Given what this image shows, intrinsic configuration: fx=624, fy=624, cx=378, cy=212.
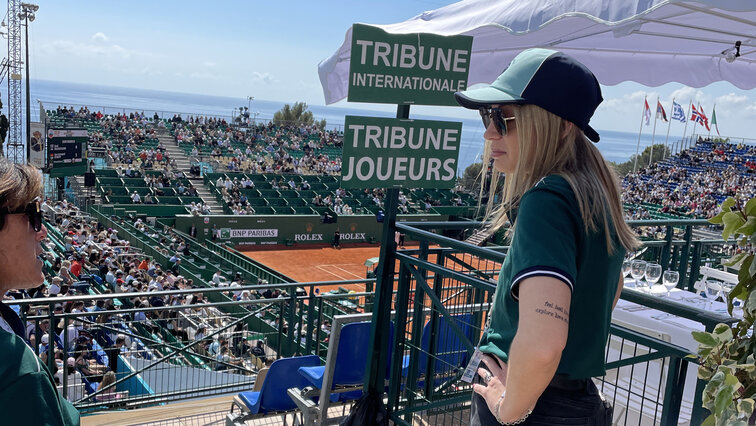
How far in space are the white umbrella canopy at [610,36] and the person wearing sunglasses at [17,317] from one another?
8.64 ft

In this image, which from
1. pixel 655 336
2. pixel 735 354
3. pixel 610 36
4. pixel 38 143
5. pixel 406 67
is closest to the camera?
pixel 735 354

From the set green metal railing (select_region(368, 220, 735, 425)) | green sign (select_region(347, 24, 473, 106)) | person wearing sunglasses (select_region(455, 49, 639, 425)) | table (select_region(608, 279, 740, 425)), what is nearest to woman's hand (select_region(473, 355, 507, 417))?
person wearing sunglasses (select_region(455, 49, 639, 425))

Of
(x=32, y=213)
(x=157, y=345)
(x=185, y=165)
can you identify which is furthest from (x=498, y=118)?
(x=185, y=165)

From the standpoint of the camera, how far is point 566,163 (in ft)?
4.73

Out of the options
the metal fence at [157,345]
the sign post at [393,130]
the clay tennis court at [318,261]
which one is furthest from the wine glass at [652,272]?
the clay tennis court at [318,261]

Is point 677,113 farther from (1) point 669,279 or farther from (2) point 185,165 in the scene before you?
(1) point 669,279

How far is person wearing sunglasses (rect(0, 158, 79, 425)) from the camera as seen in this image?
3.70ft

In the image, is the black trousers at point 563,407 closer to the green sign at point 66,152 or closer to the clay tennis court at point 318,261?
the clay tennis court at point 318,261

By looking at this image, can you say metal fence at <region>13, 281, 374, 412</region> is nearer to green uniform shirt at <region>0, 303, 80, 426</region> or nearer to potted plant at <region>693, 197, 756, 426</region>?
green uniform shirt at <region>0, 303, 80, 426</region>

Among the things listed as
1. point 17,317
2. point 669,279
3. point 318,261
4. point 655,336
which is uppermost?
point 17,317

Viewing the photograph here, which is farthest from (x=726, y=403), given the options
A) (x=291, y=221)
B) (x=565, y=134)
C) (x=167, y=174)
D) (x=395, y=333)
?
(x=167, y=174)

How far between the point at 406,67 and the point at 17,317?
279 centimetres

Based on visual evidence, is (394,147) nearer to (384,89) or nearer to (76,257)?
(384,89)

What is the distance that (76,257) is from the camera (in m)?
15.3
